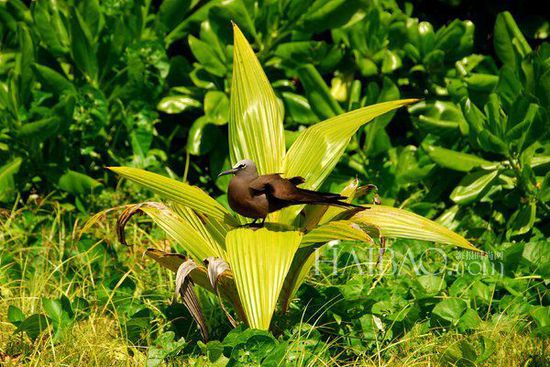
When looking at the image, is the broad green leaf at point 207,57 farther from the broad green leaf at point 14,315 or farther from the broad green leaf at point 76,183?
the broad green leaf at point 14,315

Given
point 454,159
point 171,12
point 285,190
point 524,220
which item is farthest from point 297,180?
point 171,12

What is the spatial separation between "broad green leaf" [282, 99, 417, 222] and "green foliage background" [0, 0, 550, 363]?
69cm

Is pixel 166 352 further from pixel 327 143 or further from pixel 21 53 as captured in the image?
pixel 21 53

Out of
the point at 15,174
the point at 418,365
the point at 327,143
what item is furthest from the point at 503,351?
the point at 15,174

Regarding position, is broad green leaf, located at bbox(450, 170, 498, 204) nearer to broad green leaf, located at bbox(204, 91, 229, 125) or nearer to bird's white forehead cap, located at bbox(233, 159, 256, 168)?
broad green leaf, located at bbox(204, 91, 229, 125)

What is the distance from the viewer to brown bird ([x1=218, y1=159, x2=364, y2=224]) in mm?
2516

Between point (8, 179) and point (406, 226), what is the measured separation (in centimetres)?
212

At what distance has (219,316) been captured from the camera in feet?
9.80

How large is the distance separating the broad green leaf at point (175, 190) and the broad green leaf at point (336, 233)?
322mm

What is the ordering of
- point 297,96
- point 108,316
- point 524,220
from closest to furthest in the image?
point 108,316
point 524,220
point 297,96

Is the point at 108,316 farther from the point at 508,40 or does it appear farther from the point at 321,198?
the point at 508,40

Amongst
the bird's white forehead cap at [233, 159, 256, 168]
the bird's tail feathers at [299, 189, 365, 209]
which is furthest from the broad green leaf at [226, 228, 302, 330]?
the bird's white forehead cap at [233, 159, 256, 168]

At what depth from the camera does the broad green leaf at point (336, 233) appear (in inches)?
92.9

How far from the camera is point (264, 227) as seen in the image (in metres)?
2.60
